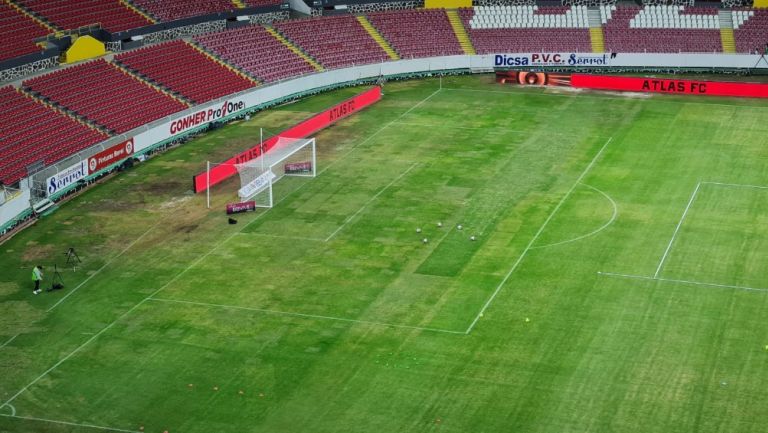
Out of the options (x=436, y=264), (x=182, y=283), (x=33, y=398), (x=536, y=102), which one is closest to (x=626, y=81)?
(x=536, y=102)

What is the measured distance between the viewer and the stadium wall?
256 ft

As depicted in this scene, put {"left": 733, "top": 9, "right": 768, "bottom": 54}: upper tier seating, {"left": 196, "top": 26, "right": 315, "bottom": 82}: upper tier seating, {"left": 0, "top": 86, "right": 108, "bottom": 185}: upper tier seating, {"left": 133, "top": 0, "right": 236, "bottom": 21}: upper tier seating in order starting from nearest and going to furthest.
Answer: {"left": 0, "top": 86, "right": 108, "bottom": 185}: upper tier seating, {"left": 196, "top": 26, "right": 315, "bottom": 82}: upper tier seating, {"left": 133, "top": 0, "right": 236, "bottom": 21}: upper tier seating, {"left": 733, "top": 9, "right": 768, "bottom": 54}: upper tier seating

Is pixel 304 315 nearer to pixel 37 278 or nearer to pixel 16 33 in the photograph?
pixel 37 278

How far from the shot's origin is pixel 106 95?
79.6 meters

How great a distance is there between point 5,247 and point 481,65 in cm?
4987

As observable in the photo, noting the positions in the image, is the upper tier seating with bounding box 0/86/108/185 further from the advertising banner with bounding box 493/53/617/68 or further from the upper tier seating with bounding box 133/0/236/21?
the advertising banner with bounding box 493/53/617/68

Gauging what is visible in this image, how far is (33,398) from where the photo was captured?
44.8 metres

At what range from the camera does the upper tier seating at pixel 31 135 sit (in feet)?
221

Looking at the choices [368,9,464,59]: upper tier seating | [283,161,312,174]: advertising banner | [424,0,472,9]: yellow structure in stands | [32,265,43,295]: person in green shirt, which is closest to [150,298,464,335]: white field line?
[32,265,43,295]: person in green shirt

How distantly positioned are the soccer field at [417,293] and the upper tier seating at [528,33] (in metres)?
21.1

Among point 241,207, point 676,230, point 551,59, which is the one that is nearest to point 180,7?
point 551,59

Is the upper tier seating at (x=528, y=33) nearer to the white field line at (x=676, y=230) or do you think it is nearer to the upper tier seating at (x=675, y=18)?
the upper tier seating at (x=675, y=18)

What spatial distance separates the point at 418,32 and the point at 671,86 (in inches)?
911

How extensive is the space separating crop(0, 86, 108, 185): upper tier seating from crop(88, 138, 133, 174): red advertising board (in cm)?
149
